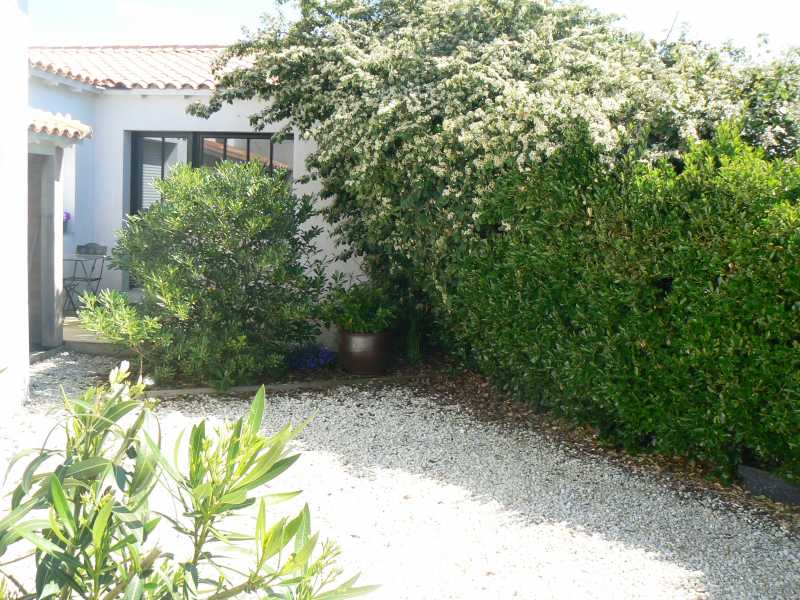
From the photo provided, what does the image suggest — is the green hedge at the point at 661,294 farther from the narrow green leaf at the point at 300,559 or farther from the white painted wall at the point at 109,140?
the white painted wall at the point at 109,140

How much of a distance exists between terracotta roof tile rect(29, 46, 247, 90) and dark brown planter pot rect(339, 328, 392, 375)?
5.42 meters

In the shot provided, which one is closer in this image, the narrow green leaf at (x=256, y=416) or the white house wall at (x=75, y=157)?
the narrow green leaf at (x=256, y=416)

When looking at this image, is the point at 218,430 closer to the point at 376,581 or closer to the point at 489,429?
the point at 376,581

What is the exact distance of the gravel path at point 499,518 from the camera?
13.8 feet

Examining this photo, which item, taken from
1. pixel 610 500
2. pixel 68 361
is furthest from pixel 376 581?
pixel 68 361

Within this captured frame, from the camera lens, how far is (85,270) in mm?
12477

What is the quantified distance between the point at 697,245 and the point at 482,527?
2.20 m

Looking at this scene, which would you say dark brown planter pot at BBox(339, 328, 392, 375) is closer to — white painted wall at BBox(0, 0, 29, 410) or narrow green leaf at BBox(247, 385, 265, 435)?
white painted wall at BBox(0, 0, 29, 410)

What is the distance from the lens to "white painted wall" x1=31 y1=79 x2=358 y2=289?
1241 cm

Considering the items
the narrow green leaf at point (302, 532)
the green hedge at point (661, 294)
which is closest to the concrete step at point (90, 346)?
the green hedge at point (661, 294)

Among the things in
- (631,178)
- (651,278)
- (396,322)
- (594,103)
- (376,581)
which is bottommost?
(376,581)

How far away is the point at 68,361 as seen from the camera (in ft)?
30.0

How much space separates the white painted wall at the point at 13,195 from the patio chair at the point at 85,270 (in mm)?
5142

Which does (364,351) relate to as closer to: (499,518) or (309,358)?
(309,358)
